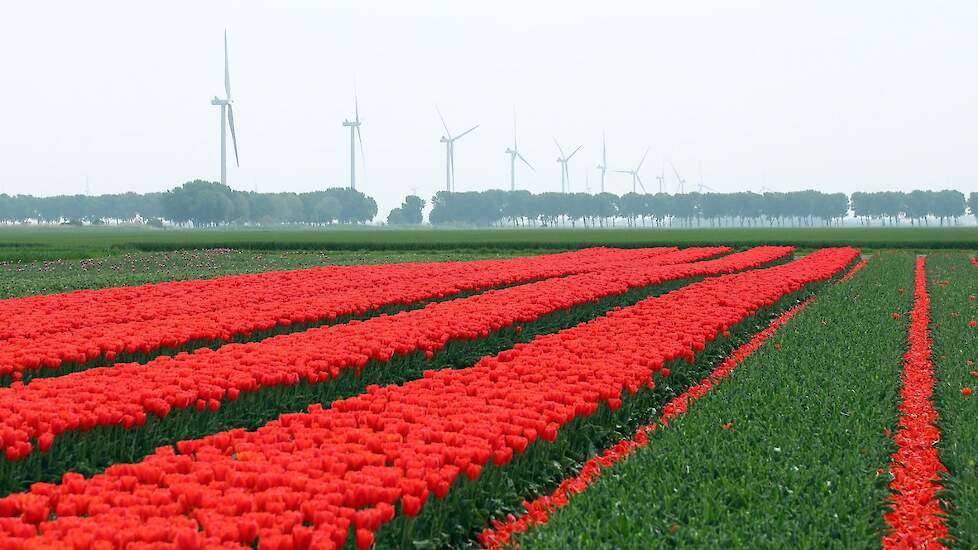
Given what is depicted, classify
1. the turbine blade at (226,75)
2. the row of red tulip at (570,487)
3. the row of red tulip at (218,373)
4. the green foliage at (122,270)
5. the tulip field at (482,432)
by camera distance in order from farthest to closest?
the turbine blade at (226,75) → the green foliage at (122,270) → the row of red tulip at (218,373) → the row of red tulip at (570,487) → the tulip field at (482,432)

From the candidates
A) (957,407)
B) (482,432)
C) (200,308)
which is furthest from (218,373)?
(200,308)

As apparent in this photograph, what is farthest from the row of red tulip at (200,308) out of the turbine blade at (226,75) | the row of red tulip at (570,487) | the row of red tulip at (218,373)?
the turbine blade at (226,75)

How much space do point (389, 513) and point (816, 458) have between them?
4630mm

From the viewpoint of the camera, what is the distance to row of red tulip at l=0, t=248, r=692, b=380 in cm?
1460

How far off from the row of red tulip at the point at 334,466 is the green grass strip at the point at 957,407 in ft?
11.9

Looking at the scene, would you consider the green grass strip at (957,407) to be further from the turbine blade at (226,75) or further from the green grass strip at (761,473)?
the turbine blade at (226,75)

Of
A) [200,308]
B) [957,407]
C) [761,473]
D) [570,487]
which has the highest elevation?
[200,308]

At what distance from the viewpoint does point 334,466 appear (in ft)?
25.5

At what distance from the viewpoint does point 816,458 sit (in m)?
9.25

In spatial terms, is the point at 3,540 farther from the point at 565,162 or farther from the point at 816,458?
the point at 565,162

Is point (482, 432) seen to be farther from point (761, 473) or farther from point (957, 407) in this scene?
point (957, 407)

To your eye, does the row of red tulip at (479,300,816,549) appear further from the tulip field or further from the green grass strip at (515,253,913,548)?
the green grass strip at (515,253,913,548)

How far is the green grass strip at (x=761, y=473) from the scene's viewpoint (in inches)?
287

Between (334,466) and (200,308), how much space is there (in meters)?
15.1
